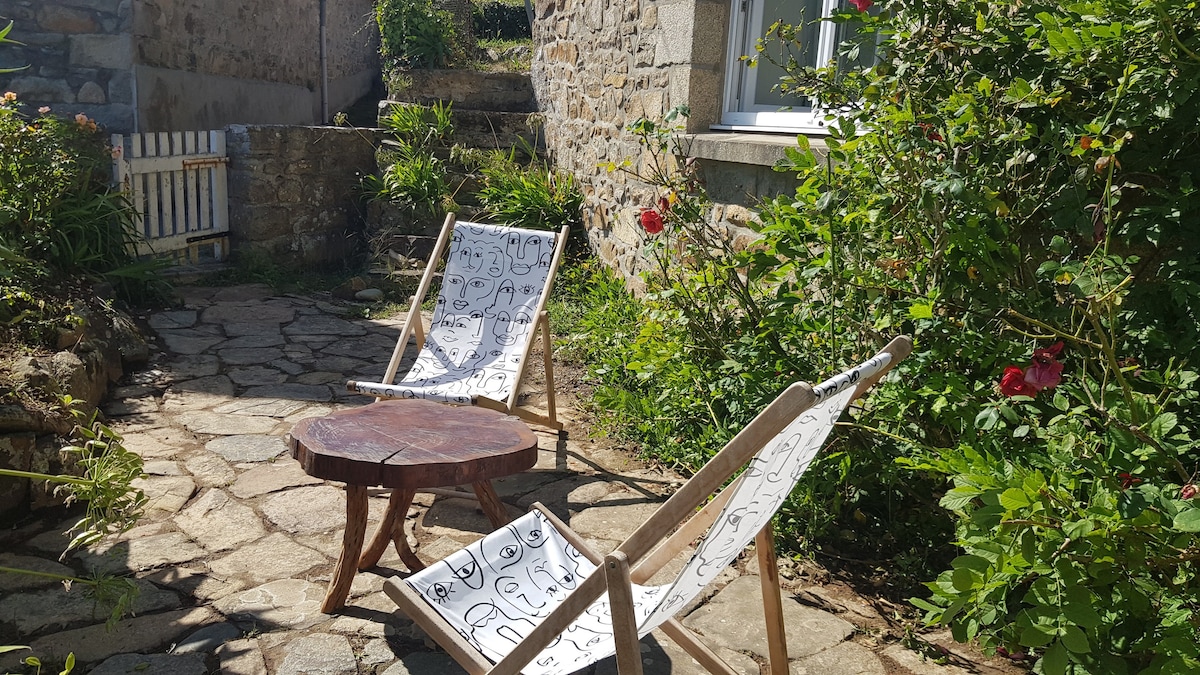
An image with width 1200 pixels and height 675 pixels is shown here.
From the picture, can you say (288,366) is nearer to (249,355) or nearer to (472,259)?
(249,355)

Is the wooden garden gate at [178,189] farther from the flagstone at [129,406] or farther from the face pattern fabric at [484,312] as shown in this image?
the face pattern fabric at [484,312]

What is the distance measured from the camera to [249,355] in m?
5.13

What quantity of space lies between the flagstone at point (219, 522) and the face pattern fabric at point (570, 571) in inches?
46.2

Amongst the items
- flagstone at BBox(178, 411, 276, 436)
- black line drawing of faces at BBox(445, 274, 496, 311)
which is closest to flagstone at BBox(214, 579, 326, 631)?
flagstone at BBox(178, 411, 276, 436)

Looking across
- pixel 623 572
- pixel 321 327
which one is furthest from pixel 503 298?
pixel 623 572

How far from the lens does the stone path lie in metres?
2.38

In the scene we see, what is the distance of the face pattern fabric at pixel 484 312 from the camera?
3953 mm

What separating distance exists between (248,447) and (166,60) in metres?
4.97

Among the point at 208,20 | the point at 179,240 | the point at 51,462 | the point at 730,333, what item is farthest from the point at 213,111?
the point at 730,333

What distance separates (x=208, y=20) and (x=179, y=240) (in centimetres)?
252

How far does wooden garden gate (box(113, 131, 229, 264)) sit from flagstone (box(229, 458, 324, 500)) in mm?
→ 3278

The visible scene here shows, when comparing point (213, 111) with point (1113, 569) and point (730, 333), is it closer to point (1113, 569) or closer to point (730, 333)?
point (730, 333)

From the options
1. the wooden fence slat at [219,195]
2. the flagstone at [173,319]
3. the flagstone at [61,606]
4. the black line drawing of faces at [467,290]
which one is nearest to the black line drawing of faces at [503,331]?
the black line drawing of faces at [467,290]

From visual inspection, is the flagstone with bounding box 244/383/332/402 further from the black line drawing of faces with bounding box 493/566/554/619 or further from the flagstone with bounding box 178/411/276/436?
the black line drawing of faces with bounding box 493/566/554/619
